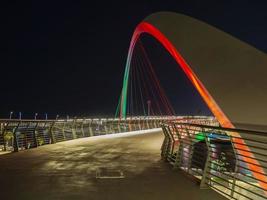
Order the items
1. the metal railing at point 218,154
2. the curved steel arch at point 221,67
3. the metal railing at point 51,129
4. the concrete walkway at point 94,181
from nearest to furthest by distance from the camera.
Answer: the metal railing at point 218,154 → the concrete walkway at point 94,181 → the curved steel arch at point 221,67 → the metal railing at point 51,129

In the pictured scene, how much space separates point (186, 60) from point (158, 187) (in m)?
10.8

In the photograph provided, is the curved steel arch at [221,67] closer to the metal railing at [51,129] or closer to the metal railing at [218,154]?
the metal railing at [218,154]

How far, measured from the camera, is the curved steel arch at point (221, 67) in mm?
12184

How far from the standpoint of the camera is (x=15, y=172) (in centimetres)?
819

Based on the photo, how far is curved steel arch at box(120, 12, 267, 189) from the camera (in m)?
12.2

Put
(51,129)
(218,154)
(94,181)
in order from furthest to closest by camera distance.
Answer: (51,129) → (218,154) → (94,181)

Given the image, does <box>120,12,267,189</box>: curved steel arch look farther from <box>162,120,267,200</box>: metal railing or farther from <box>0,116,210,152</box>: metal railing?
<box>0,116,210,152</box>: metal railing

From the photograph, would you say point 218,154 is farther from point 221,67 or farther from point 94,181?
point 221,67

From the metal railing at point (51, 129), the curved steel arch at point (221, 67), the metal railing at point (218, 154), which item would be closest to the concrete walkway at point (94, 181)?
the metal railing at point (218, 154)

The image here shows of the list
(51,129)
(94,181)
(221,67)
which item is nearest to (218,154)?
(94,181)

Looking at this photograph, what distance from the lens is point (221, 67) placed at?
1572 centimetres

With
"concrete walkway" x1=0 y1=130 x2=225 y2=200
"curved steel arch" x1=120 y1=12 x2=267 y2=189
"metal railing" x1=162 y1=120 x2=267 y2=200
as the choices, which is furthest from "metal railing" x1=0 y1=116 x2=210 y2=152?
"concrete walkway" x1=0 y1=130 x2=225 y2=200

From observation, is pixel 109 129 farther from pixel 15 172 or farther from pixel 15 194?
pixel 15 194

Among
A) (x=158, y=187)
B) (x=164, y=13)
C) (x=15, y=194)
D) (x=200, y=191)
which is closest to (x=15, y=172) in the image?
(x=15, y=194)
